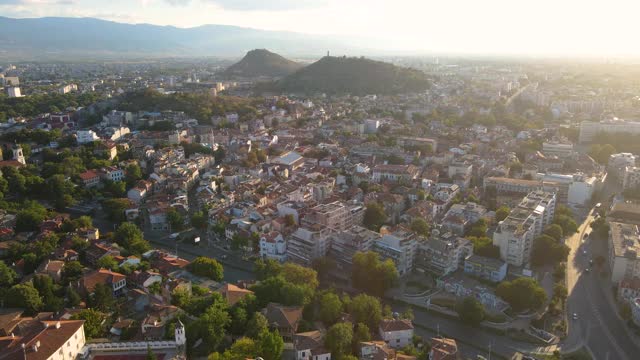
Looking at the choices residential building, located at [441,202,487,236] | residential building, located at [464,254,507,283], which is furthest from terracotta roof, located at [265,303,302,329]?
residential building, located at [441,202,487,236]

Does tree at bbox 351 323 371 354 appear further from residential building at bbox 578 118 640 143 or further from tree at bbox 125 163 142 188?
residential building at bbox 578 118 640 143

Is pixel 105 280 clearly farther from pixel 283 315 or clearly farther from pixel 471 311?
pixel 471 311

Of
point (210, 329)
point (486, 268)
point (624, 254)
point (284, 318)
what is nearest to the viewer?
point (210, 329)

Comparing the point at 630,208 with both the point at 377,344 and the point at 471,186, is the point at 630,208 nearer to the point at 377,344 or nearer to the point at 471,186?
the point at 471,186

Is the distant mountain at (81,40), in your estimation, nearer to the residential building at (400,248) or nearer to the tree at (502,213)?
the residential building at (400,248)

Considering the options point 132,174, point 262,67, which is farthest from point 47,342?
point 262,67

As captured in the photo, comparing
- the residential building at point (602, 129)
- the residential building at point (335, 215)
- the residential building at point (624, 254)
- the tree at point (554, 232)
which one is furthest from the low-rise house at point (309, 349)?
the residential building at point (602, 129)

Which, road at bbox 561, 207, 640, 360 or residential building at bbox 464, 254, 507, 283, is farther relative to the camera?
residential building at bbox 464, 254, 507, 283
